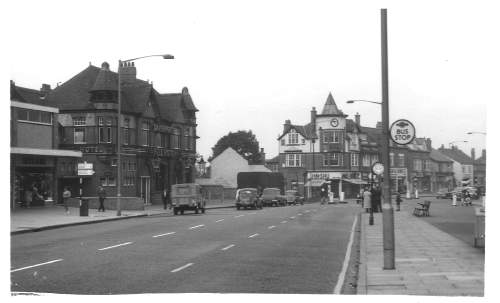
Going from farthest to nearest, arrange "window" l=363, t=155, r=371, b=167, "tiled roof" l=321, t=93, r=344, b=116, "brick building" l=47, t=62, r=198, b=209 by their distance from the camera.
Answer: "window" l=363, t=155, r=371, b=167, "brick building" l=47, t=62, r=198, b=209, "tiled roof" l=321, t=93, r=344, b=116

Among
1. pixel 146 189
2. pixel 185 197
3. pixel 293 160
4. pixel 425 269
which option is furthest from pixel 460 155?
pixel 293 160

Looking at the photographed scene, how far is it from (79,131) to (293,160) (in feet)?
102

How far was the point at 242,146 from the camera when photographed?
274 feet

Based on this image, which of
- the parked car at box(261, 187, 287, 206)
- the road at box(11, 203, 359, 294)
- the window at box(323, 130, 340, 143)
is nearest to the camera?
the road at box(11, 203, 359, 294)

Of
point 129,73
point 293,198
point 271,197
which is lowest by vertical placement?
point 293,198

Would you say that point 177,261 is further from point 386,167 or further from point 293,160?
point 293,160

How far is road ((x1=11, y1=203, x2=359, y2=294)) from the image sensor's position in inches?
476

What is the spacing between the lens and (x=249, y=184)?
63688 millimetres

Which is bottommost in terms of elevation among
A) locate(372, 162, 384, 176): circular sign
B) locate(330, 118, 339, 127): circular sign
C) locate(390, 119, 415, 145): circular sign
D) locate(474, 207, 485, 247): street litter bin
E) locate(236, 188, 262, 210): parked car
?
locate(236, 188, 262, 210): parked car

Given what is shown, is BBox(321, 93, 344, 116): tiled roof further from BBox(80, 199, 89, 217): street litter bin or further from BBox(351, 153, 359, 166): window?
BBox(351, 153, 359, 166): window

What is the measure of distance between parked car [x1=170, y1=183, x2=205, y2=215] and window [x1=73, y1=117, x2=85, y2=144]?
1433 centimetres

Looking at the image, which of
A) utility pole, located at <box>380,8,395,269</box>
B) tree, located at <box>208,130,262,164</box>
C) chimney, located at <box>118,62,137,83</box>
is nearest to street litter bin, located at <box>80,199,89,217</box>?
chimney, located at <box>118,62,137,83</box>

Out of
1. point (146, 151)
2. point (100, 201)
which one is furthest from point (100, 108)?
point (100, 201)

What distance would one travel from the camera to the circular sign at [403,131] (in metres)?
13.8
